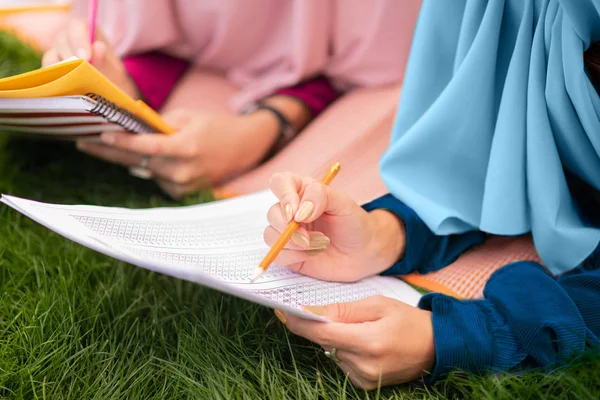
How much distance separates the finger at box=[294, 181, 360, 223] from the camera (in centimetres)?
62

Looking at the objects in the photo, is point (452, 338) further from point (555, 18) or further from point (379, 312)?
point (555, 18)

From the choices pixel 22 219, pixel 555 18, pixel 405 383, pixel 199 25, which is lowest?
pixel 22 219

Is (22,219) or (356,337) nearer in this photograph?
(356,337)

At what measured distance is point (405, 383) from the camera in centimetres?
67

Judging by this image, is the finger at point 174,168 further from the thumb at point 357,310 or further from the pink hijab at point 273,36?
the thumb at point 357,310

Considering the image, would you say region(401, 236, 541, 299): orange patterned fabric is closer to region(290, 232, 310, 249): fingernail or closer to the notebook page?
region(290, 232, 310, 249): fingernail

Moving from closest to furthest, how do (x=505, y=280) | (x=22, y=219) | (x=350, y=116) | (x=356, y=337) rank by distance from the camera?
(x=356, y=337) → (x=505, y=280) → (x=22, y=219) → (x=350, y=116)

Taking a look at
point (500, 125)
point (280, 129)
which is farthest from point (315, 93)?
point (500, 125)

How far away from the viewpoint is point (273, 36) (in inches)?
45.9

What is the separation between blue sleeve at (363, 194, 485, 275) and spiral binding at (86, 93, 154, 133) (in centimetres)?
34

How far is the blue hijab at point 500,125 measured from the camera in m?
0.68

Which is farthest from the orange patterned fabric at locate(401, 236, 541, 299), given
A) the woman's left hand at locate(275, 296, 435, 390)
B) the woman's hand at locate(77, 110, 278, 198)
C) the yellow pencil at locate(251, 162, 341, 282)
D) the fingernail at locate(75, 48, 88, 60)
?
the fingernail at locate(75, 48, 88, 60)

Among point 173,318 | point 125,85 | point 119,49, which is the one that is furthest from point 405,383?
point 119,49

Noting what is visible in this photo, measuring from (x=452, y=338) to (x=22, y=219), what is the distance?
638 millimetres
